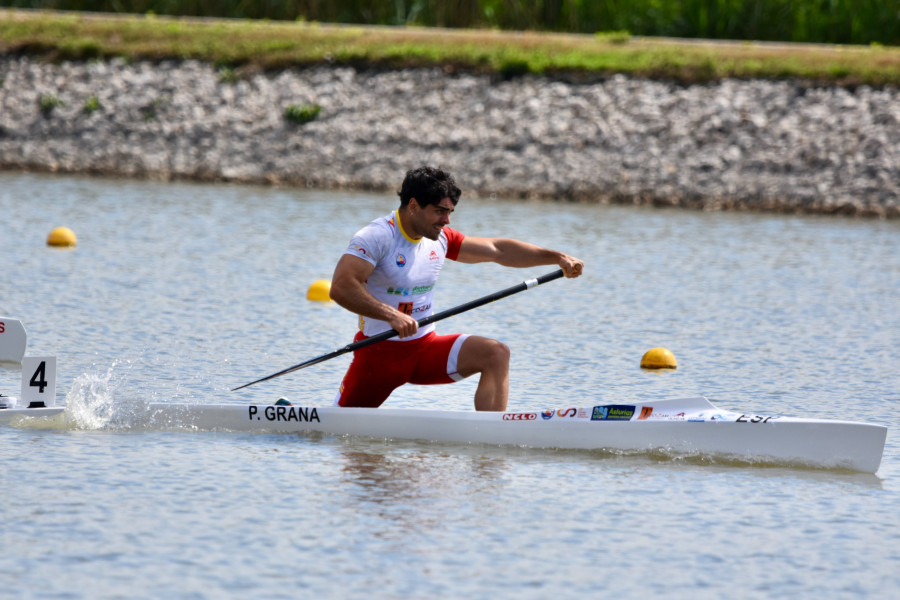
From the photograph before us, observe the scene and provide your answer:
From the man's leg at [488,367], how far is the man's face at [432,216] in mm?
646

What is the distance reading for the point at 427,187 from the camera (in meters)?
7.20

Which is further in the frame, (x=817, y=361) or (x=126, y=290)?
(x=126, y=290)

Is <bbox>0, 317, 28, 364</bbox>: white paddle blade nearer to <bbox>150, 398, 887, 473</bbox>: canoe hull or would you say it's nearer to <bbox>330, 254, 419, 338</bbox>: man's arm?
<bbox>150, 398, 887, 473</bbox>: canoe hull

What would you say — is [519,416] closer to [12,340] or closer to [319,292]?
[12,340]

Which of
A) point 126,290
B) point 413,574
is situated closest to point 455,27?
point 126,290

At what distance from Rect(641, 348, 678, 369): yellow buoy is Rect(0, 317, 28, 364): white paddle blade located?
455cm

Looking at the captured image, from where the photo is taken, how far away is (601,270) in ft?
49.7

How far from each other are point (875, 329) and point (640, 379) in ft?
11.0

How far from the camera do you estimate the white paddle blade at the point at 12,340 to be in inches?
Answer: 369

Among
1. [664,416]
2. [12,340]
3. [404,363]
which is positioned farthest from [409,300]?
[12,340]

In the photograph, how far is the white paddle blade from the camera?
9375 millimetres

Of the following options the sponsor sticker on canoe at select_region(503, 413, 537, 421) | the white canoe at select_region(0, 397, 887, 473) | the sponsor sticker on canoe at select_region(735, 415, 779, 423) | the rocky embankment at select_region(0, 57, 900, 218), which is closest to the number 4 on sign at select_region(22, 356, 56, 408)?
the white canoe at select_region(0, 397, 887, 473)

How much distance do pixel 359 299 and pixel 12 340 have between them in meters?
3.42

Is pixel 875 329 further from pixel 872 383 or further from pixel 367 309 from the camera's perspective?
pixel 367 309
